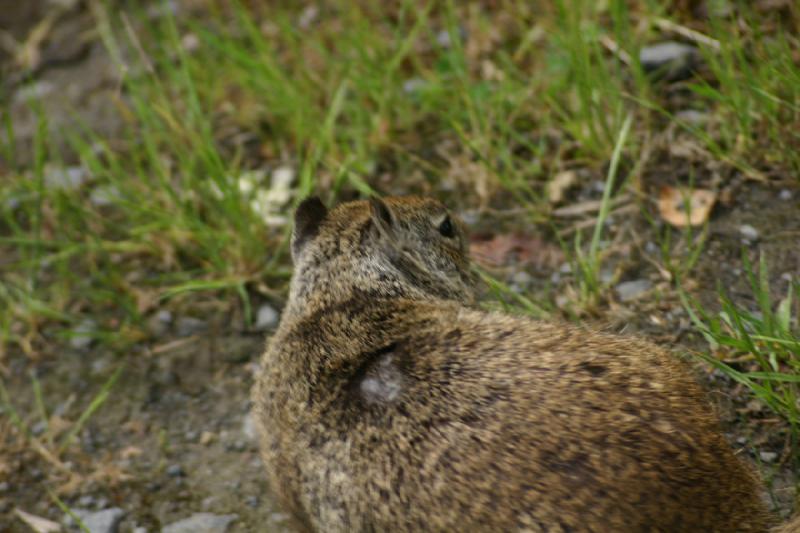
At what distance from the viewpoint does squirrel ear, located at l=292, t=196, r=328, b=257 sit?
135 inches

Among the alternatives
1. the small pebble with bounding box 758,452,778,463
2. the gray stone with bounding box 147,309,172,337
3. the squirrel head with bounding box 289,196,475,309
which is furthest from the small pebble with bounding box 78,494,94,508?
the small pebble with bounding box 758,452,778,463

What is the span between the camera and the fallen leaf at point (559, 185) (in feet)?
14.2

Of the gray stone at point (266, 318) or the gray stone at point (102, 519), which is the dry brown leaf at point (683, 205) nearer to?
the gray stone at point (266, 318)

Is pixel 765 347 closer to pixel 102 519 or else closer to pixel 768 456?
pixel 768 456

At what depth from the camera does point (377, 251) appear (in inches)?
129

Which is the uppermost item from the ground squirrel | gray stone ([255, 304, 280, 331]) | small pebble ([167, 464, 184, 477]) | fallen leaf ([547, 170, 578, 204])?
the ground squirrel

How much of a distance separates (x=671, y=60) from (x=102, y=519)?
3.17 meters

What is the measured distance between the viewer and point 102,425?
4.13 m

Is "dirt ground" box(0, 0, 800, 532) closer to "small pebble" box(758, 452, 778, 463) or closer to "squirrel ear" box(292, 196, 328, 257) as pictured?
"small pebble" box(758, 452, 778, 463)

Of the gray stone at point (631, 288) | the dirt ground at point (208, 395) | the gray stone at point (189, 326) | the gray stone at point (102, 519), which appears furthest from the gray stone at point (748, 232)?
the gray stone at point (102, 519)

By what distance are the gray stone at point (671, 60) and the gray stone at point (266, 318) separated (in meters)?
2.05

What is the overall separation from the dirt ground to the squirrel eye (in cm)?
62

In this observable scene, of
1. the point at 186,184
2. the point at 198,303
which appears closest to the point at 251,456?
the point at 198,303

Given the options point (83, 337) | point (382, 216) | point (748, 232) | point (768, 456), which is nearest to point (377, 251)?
point (382, 216)
